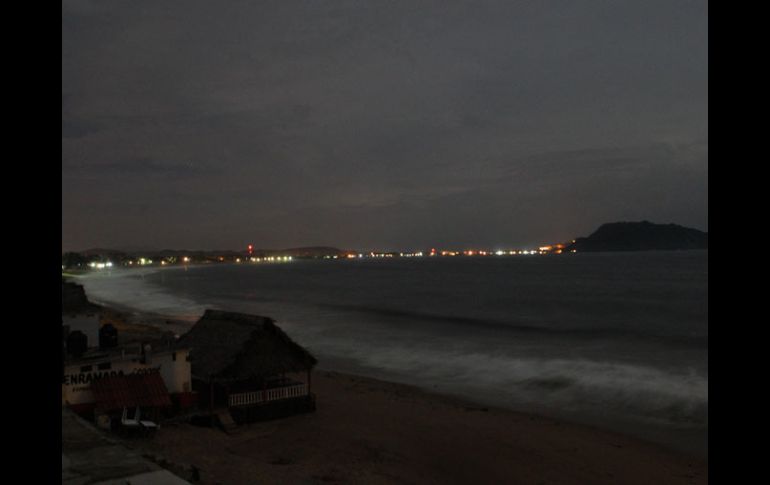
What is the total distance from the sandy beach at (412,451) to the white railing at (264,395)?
78cm

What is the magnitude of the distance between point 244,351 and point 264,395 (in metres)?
1.71

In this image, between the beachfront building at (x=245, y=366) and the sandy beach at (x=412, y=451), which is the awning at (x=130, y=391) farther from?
the beachfront building at (x=245, y=366)

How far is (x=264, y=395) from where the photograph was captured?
58.5ft

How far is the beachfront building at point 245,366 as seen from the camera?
17.1m

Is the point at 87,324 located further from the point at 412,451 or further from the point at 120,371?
the point at 412,451

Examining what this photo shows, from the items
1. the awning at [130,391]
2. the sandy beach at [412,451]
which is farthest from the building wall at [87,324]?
the sandy beach at [412,451]

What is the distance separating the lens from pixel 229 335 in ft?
59.9

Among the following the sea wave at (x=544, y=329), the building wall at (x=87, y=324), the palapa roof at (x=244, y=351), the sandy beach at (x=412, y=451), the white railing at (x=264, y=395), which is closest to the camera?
the sandy beach at (x=412, y=451)

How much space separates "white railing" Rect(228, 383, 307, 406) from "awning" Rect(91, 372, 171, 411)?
2127 millimetres

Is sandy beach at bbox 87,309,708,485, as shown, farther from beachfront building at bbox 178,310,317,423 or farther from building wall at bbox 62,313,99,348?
building wall at bbox 62,313,99,348

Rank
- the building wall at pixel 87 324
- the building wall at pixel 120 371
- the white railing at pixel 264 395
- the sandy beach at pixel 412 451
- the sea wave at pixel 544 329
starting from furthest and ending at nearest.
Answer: the sea wave at pixel 544 329 → the building wall at pixel 87 324 → the white railing at pixel 264 395 → the building wall at pixel 120 371 → the sandy beach at pixel 412 451

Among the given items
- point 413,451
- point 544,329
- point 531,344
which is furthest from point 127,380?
point 544,329
